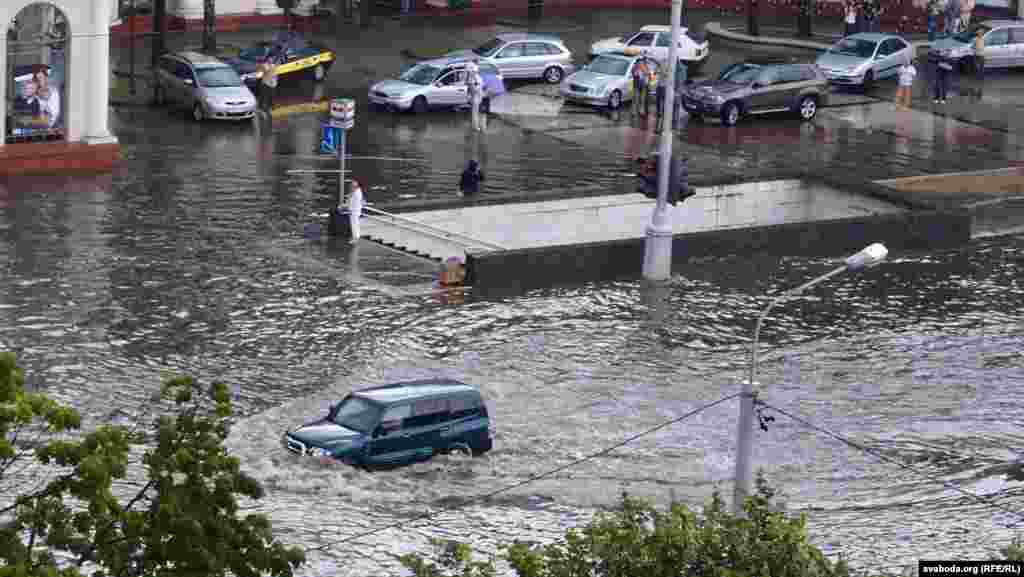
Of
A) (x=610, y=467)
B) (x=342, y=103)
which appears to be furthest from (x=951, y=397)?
(x=342, y=103)

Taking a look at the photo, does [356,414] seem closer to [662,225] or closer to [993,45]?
[662,225]

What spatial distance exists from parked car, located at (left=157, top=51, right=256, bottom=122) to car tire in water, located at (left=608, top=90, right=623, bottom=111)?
890 centimetres

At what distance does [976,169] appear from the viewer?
1748 inches

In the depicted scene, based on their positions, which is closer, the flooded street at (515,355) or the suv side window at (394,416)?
the flooded street at (515,355)

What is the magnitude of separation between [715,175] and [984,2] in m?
24.2

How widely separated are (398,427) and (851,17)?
118ft

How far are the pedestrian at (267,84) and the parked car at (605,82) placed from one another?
7492 millimetres

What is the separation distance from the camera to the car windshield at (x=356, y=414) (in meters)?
24.7

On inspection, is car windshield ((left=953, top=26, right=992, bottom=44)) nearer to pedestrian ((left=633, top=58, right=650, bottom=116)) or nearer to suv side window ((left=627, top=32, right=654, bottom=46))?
suv side window ((left=627, top=32, right=654, bottom=46))

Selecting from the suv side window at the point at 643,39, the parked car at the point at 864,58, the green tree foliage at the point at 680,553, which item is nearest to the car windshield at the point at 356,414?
the green tree foliage at the point at 680,553

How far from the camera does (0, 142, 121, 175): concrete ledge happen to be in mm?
38719

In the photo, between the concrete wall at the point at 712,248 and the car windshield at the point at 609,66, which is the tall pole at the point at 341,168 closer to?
the concrete wall at the point at 712,248

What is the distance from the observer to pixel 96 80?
39.7 metres

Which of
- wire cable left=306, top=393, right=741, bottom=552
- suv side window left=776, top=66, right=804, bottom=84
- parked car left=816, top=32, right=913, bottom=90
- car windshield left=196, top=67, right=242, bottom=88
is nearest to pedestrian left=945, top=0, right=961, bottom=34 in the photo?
parked car left=816, top=32, right=913, bottom=90
